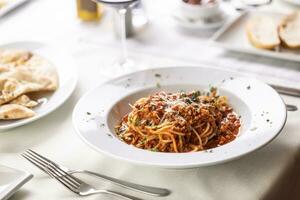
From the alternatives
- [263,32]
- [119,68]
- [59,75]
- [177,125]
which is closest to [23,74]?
[59,75]

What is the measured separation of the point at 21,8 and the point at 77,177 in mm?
1260

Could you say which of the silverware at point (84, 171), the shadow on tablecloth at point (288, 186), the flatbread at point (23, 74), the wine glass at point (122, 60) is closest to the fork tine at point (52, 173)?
the silverware at point (84, 171)

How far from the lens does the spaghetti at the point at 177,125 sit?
1.29 meters

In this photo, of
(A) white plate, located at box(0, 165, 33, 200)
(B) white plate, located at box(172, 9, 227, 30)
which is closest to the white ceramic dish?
(B) white plate, located at box(172, 9, 227, 30)

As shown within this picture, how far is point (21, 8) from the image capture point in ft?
7.65

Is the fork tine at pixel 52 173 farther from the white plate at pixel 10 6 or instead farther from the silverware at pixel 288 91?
the white plate at pixel 10 6

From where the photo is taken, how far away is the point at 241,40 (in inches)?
78.0

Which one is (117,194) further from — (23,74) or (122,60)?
(122,60)

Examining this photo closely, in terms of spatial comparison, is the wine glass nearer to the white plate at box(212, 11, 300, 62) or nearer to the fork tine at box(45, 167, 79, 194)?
the white plate at box(212, 11, 300, 62)

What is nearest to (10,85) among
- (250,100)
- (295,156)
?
(250,100)

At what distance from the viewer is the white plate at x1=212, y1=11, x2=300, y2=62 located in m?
1.82

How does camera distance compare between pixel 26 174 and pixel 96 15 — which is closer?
pixel 26 174

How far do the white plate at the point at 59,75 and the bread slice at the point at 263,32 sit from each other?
0.65 metres

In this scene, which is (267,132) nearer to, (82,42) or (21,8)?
(82,42)
